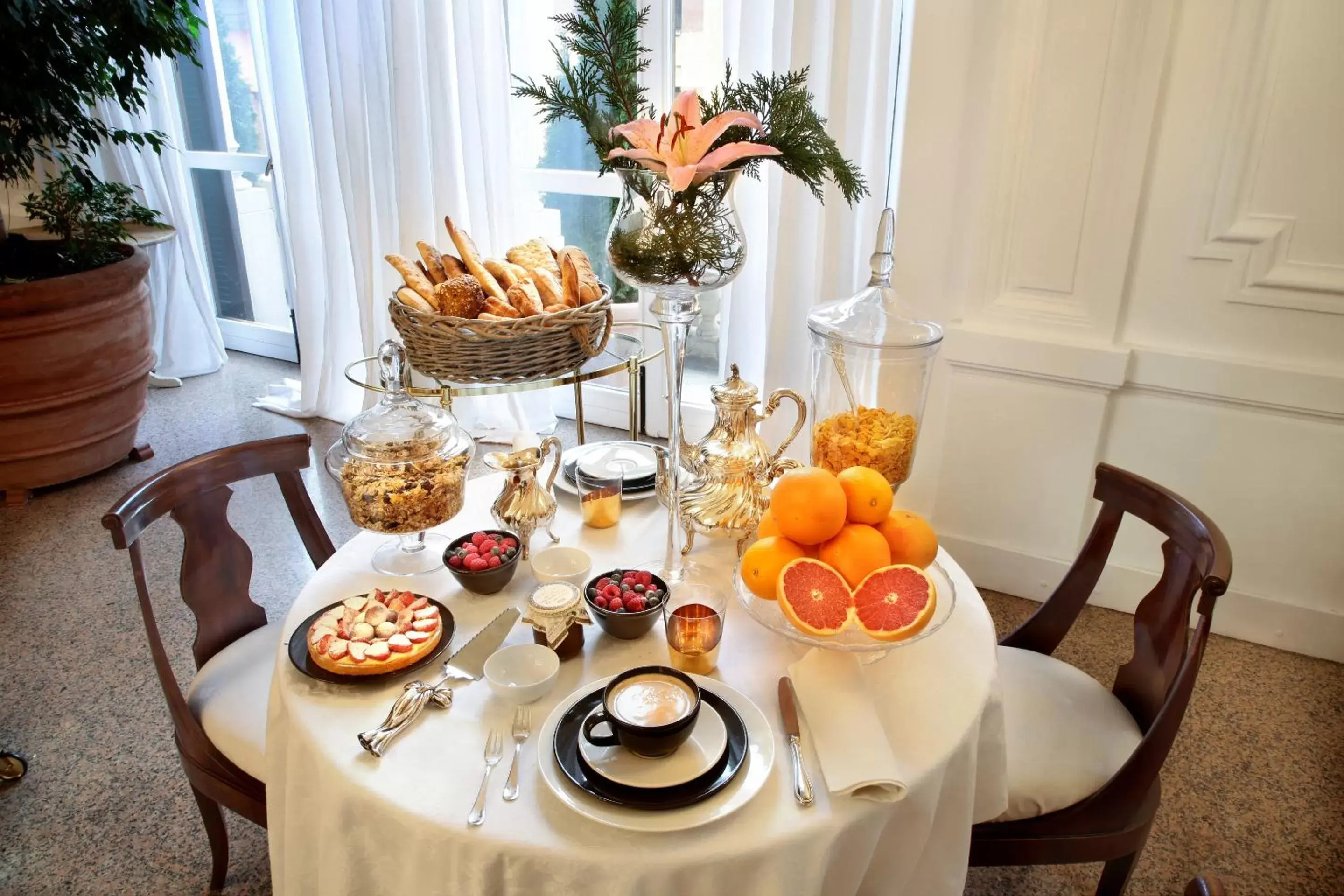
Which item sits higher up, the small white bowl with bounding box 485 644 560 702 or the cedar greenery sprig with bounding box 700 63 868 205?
the cedar greenery sprig with bounding box 700 63 868 205

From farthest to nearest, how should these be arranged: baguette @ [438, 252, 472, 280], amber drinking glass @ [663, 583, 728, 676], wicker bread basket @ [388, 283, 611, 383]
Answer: baguette @ [438, 252, 472, 280]
wicker bread basket @ [388, 283, 611, 383]
amber drinking glass @ [663, 583, 728, 676]

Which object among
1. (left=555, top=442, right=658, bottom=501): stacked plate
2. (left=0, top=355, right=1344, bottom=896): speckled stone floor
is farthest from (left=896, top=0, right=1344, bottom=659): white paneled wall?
(left=555, top=442, right=658, bottom=501): stacked plate

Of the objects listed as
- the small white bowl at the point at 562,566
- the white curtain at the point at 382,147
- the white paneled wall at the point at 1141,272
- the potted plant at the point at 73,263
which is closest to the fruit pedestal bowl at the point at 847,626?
the small white bowl at the point at 562,566

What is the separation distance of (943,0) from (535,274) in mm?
1196

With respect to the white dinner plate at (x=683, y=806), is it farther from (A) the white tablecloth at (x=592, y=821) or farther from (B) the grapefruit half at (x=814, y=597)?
(B) the grapefruit half at (x=814, y=597)

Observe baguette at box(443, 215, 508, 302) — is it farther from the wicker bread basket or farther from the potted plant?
the potted plant

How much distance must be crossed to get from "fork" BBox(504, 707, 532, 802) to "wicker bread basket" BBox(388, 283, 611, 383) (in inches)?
27.9

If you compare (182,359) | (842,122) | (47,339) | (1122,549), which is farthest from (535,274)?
(182,359)

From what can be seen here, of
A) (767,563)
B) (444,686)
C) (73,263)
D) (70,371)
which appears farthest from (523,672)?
(73,263)

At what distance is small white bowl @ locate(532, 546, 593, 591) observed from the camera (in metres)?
1.30

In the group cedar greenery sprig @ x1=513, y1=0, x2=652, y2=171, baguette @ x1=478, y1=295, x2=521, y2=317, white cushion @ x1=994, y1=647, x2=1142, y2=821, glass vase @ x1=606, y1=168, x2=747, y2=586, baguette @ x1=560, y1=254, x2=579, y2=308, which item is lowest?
white cushion @ x1=994, y1=647, x2=1142, y2=821

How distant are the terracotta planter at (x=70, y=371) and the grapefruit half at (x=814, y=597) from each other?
→ 2.77 metres

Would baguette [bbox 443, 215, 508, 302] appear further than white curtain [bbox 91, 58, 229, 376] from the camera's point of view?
No

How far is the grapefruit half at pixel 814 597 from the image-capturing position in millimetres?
1109
